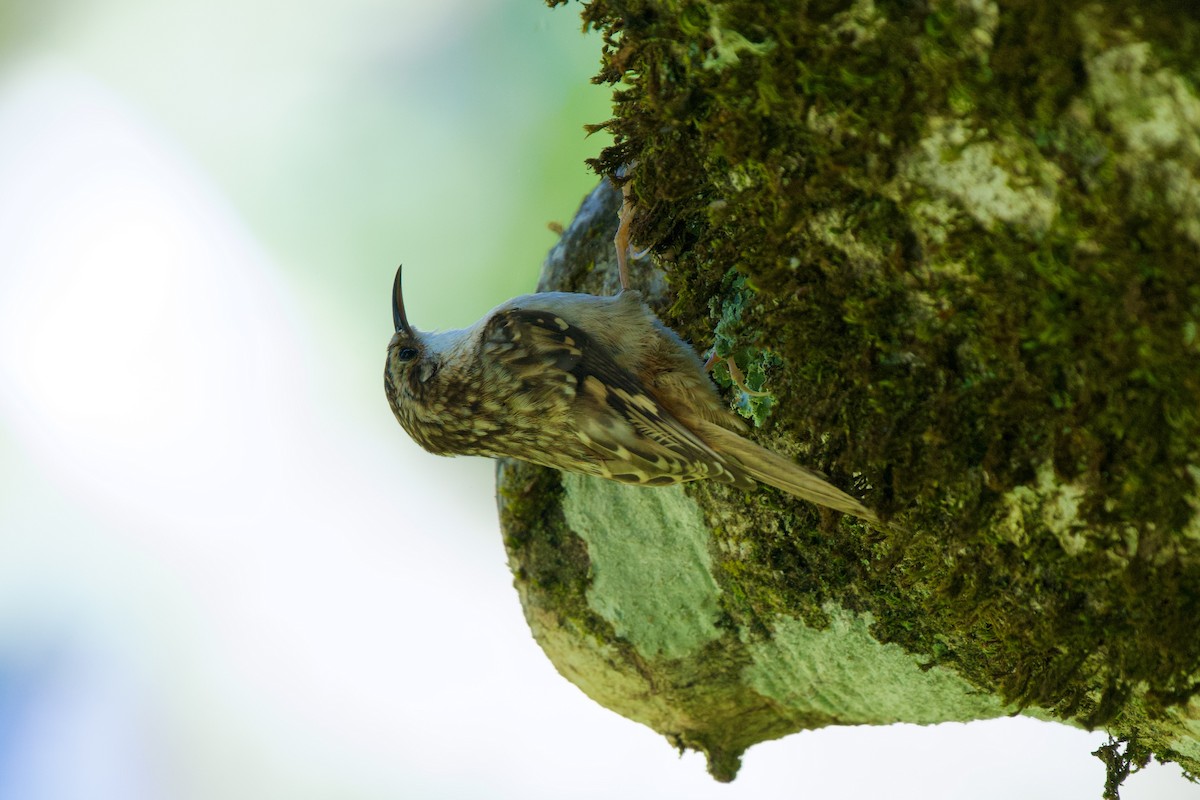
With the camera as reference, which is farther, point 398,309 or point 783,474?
point 398,309

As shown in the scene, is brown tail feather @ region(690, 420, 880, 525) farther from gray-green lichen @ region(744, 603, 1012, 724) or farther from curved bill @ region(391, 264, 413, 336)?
curved bill @ region(391, 264, 413, 336)

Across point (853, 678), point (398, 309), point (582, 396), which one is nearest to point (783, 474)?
point (582, 396)

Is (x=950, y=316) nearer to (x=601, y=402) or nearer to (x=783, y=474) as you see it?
(x=783, y=474)

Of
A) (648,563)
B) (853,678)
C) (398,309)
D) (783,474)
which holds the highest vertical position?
(398,309)

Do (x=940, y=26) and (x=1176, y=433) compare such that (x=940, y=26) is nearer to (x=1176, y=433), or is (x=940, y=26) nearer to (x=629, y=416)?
(x=1176, y=433)

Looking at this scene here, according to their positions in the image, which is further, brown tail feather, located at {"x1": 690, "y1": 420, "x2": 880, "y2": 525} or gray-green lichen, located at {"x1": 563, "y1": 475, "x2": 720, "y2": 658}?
gray-green lichen, located at {"x1": 563, "y1": 475, "x2": 720, "y2": 658}

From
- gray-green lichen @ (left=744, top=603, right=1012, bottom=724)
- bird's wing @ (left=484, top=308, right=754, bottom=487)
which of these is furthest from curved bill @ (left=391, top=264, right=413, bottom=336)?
gray-green lichen @ (left=744, top=603, right=1012, bottom=724)
